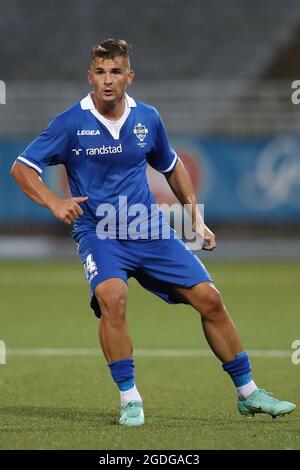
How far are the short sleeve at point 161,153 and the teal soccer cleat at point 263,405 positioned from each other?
4.98ft

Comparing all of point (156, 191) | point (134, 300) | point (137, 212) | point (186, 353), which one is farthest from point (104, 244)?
point (156, 191)

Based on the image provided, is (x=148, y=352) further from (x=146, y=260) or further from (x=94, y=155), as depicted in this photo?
(x=94, y=155)

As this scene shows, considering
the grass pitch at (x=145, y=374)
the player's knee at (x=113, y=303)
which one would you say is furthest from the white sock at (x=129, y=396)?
the player's knee at (x=113, y=303)

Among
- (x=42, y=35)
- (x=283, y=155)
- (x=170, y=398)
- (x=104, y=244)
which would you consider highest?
(x=42, y=35)

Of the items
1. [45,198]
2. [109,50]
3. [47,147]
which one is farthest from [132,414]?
[109,50]

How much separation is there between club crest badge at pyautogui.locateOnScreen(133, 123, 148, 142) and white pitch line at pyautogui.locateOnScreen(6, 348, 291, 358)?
334cm

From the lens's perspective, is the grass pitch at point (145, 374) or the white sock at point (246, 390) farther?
the white sock at point (246, 390)

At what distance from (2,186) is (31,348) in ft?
39.1

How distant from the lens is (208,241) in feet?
21.4

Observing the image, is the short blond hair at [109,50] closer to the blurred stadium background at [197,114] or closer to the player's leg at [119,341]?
the player's leg at [119,341]

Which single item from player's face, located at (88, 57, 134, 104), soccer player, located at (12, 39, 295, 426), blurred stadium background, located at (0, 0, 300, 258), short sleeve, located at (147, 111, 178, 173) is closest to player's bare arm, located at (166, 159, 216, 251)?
short sleeve, located at (147, 111, 178, 173)

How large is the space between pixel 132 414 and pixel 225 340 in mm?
758

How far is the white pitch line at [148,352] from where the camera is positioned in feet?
30.8

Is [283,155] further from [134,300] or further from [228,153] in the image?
[134,300]
